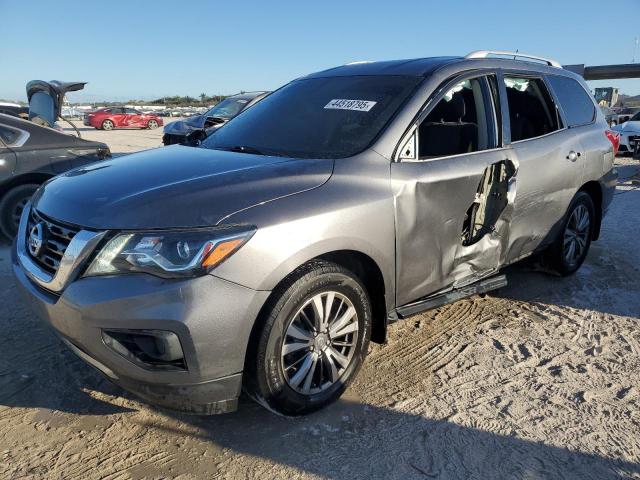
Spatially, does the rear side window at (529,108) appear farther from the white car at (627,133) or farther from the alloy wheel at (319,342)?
the white car at (627,133)

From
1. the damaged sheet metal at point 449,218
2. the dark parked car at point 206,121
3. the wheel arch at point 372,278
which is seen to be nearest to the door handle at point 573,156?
the damaged sheet metal at point 449,218

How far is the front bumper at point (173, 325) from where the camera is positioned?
2141 millimetres

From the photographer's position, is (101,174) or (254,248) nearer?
(254,248)

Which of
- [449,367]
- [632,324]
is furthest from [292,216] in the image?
[632,324]

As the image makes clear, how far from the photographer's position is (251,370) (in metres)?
2.42

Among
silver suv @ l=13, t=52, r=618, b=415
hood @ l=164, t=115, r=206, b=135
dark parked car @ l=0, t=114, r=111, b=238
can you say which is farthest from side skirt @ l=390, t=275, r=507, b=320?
hood @ l=164, t=115, r=206, b=135

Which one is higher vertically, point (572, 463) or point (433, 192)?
point (433, 192)

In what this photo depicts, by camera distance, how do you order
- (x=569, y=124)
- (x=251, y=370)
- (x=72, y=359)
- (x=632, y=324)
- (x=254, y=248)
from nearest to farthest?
(x=254, y=248) < (x=251, y=370) < (x=72, y=359) < (x=632, y=324) < (x=569, y=124)

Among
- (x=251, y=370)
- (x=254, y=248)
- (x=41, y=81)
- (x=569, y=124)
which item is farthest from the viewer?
(x=41, y=81)

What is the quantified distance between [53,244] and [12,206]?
152 inches

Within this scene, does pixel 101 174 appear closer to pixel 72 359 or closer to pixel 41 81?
pixel 72 359

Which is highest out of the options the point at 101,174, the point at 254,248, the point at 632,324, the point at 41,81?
the point at 41,81

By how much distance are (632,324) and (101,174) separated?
385 cm

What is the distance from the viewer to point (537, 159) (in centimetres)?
382
